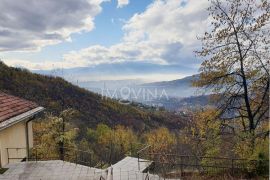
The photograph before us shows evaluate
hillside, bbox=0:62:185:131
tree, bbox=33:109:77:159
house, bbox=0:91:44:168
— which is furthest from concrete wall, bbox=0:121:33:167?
hillside, bbox=0:62:185:131

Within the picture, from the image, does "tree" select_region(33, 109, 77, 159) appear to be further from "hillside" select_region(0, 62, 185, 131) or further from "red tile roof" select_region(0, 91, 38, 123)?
"hillside" select_region(0, 62, 185, 131)

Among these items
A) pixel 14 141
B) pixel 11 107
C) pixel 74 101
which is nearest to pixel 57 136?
pixel 14 141

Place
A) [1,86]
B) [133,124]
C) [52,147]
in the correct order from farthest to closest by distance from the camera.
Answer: [133,124] < [1,86] < [52,147]

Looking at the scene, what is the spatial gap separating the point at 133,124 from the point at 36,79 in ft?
124

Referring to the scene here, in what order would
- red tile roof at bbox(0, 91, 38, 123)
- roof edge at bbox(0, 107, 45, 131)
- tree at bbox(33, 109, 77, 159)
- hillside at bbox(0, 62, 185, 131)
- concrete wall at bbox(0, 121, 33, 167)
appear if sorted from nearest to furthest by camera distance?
roof edge at bbox(0, 107, 45, 131)
red tile roof at bbox(0, 91, 38, 123)
concrete wall at bbox(0, 121, 33, 167)
tree at bbox(33, 109, 77, 159)
hillside at bbox(0, 62, 185, 131)

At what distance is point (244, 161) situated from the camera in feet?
49.5

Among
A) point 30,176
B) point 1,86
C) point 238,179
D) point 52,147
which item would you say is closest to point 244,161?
point 238,179

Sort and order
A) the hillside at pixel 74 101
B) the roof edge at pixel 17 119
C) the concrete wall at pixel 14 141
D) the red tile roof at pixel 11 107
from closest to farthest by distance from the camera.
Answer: the roof edge at pixel 17 119 < the red tile roof at pixel 11 107 < the concrete wall at pixel 14 141 < the hillside at pixel 74 101

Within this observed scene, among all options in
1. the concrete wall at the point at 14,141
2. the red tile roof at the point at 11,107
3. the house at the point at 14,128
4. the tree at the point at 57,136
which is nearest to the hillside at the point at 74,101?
the tree at the point at 57,136

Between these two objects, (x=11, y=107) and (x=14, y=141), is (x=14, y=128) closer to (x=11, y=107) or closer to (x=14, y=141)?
(x=14, y=141)

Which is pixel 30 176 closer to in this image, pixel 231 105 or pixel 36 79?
pixel 231 105

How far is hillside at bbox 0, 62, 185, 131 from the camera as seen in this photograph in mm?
99875

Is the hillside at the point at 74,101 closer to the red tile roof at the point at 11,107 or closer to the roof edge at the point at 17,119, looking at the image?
the red tile roof at the point at 11,107

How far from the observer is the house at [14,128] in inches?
622
